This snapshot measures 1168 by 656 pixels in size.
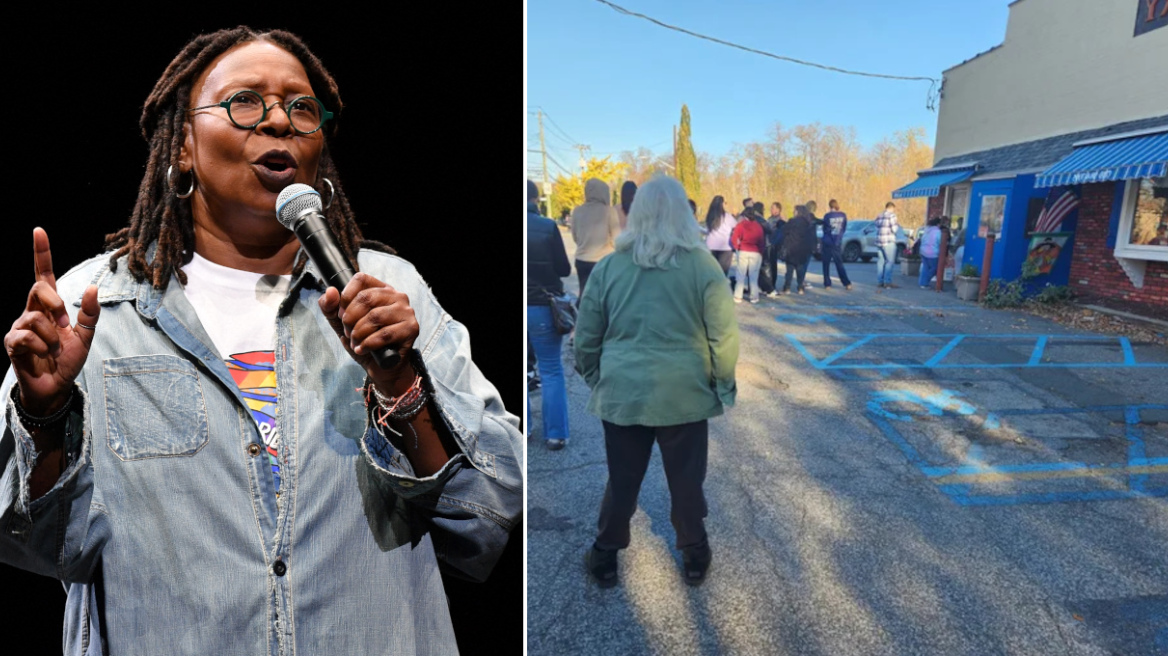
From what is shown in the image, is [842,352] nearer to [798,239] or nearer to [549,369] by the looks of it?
[798,239]

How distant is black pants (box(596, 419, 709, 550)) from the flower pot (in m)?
0.82

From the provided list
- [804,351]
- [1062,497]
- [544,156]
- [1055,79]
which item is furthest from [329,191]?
[1062,497]

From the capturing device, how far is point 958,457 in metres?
1.79

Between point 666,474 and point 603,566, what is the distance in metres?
0.36

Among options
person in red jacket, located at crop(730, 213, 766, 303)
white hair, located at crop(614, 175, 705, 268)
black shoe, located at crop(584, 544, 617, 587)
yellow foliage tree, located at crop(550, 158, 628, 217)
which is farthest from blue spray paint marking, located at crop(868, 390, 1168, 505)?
yellow foliage tree, located at crop(550, 158, 628, 217)

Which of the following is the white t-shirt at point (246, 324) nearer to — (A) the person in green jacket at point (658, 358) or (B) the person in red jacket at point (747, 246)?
(A) the person in green jacket at point (658, 358)

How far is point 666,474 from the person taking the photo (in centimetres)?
197

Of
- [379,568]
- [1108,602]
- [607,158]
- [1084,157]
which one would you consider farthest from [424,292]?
[1108,602]

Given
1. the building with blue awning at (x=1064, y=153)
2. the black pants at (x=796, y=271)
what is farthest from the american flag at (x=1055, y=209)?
the black pants at (x=796, y=271)

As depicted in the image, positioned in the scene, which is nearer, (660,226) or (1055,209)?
(1055,209)

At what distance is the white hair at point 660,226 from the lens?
1723 mm

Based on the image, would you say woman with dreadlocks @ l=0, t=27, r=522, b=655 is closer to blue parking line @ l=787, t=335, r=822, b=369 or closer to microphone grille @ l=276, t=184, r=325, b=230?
microphone grille @ l=276, t=184, r=325, b=230

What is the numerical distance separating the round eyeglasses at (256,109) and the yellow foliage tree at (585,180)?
951 millimetres

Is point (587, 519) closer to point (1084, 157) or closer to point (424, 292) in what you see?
point (424, 292)
